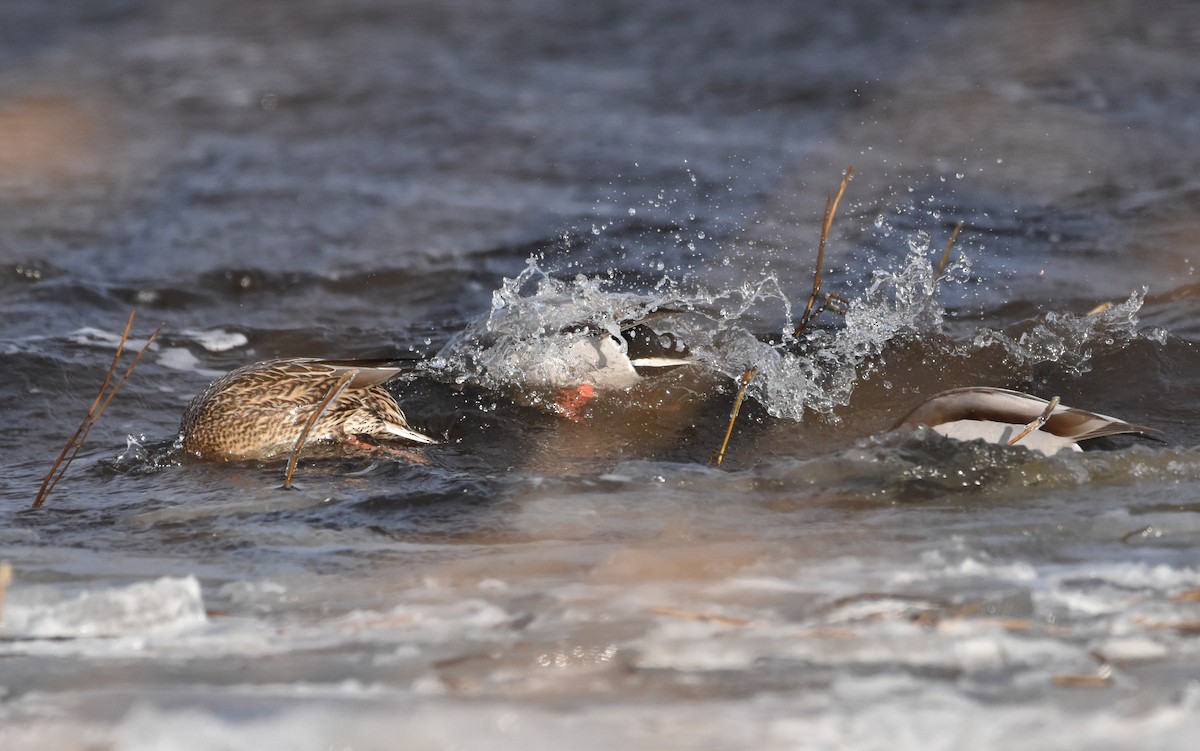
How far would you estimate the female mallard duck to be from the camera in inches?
181

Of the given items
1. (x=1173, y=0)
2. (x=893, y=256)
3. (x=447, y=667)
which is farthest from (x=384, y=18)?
(x=447, y=667)

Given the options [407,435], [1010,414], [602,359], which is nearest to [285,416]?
[407,435]

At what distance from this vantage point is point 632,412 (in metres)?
4.71

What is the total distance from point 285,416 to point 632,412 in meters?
1.30

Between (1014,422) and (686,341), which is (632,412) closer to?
(686,341)

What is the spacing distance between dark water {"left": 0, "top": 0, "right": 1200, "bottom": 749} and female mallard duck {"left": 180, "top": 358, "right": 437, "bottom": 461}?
7.6 inches

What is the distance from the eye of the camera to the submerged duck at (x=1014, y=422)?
3.75 meters

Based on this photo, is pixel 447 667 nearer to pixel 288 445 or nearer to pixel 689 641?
pixel 689 641

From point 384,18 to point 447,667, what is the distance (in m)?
13.2

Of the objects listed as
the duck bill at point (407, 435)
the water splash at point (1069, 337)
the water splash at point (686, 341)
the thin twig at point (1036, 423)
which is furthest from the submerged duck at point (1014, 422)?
the duck bill at point (407, 435)

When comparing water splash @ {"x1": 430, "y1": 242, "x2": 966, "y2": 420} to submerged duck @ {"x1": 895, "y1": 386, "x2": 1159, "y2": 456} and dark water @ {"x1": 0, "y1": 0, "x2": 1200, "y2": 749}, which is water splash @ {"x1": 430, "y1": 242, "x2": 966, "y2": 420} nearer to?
dark water @ {"x1": 0, "y1": 0, "x2": 1200, "y2": 749}

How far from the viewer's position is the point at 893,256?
261 inches

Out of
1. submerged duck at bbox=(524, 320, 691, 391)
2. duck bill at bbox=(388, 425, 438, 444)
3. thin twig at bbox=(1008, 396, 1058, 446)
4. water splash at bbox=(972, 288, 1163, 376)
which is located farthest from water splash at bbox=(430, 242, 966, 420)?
thin twig at bbox=(1008, 396, 1058, 446)

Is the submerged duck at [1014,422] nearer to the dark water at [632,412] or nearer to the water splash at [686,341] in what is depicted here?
the dark water at [632,412]
